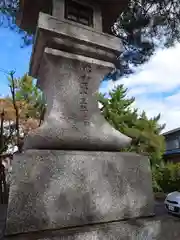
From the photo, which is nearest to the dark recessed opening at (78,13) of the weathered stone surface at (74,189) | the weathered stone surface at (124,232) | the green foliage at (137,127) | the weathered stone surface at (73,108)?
the weathered stone surface at (73,108)

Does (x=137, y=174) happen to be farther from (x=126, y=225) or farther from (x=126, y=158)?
(x=126, y=225)

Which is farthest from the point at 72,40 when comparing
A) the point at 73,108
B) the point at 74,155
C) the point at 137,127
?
the point at 137,127

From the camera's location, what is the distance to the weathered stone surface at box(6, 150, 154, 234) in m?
1.58

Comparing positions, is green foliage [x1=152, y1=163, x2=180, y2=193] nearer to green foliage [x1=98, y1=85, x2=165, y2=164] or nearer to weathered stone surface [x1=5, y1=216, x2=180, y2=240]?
green foliage [x1=98, y1=85, x2=165, y2=164]

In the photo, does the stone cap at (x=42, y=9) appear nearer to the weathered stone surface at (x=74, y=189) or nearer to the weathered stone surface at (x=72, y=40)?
the weathered stone surface at (x=72, y=40)

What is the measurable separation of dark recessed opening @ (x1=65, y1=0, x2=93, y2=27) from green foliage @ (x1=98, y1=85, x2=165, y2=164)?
9.31m

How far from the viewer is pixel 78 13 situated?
2480mm

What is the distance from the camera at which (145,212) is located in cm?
197

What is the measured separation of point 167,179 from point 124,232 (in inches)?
437

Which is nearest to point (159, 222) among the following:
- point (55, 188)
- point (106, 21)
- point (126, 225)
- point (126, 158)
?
point (126, 225)

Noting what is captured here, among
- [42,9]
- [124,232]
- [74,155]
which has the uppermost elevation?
[42,9]

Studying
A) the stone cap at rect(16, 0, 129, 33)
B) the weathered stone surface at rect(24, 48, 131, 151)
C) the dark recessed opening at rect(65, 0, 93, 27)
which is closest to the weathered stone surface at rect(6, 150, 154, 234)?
the weathered stone surface at rect(24, 48, 131, 151)

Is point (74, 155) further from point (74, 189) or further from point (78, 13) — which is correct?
point (78, 13)

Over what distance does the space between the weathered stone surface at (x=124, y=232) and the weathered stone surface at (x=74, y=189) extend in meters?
0.10
